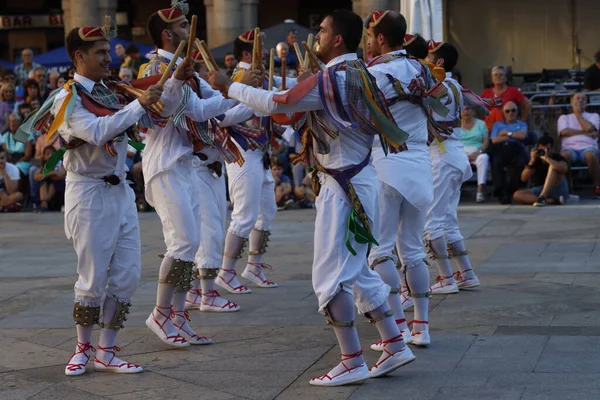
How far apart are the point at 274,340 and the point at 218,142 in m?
1.59

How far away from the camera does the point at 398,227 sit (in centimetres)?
797

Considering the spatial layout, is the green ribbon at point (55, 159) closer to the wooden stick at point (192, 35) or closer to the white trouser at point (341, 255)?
the wooden stick at point (192, 35)

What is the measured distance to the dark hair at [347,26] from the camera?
22.7 ft

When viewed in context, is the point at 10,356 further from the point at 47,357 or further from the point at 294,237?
the point at 294,237

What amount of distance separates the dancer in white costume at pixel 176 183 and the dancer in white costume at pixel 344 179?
3.68 feet

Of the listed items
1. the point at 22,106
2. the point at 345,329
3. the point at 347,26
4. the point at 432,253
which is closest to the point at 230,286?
the point at 432,253

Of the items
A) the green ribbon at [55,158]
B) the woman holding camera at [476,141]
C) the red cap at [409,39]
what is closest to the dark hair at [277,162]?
the woman holding camera at [476,141]

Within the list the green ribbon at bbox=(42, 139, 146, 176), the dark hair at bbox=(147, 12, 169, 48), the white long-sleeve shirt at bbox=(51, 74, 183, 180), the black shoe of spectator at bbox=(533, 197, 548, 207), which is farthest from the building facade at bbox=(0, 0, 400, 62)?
the white long-sleeve shirt at bbox=(51, 74, 183, 180)

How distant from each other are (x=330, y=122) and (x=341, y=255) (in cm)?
75

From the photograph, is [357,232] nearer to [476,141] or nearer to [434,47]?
[434,47]

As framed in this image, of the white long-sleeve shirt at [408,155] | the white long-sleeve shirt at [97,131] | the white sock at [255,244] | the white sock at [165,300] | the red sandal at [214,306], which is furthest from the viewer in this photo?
the white sock at [255,244]

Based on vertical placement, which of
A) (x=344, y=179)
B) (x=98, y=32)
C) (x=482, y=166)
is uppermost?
(x=98, y=32)

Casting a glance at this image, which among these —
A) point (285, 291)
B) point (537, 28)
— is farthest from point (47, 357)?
point (537, 28)

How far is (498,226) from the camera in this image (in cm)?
1450
